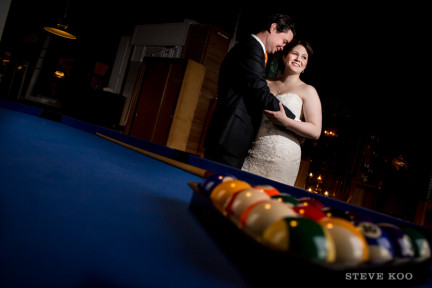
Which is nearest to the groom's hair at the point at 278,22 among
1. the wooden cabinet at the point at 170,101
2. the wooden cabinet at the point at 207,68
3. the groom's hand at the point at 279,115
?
the groom's hand at the point at 279,115

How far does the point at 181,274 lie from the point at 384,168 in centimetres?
677

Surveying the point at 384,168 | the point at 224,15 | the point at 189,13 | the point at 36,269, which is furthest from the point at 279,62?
the point at 36,269

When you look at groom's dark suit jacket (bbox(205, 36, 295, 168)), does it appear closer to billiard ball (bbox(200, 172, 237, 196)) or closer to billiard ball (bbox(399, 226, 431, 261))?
billiard ball (bbox(200, 172, 237, 196))

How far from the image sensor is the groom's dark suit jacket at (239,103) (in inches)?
73.6

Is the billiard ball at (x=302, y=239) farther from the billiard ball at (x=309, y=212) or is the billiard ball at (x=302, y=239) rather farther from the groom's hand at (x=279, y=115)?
the groom's hand at (x=279, y=115)

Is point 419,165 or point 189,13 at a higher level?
point 189,13

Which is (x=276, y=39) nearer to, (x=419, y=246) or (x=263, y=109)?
(x=263, y=109)

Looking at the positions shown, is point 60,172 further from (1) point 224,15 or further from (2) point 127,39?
(2) point 127,39

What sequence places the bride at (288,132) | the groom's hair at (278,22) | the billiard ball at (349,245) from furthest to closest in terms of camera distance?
the bride at (288,132) < the groom's hair at (278,22) < the billiard ball at (349,245)

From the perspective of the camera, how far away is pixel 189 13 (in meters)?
6.62

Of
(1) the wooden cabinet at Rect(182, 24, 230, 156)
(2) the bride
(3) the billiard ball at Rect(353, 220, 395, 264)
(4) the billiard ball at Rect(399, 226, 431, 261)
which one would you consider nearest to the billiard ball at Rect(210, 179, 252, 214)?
(3) the billiard ball at Rect(353, 220, 395, 264)

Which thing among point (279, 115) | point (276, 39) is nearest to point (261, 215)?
point (279, 115)

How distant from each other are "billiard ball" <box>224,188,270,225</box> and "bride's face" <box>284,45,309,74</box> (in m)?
1.80

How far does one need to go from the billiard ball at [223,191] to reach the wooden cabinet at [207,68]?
5.03 metres
